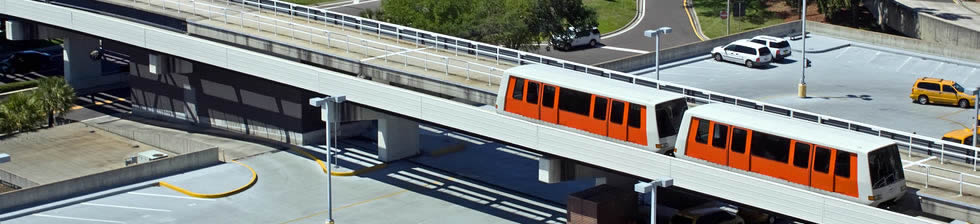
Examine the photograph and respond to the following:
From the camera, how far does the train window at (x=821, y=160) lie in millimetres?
34531

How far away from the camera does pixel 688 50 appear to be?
75.0 metres

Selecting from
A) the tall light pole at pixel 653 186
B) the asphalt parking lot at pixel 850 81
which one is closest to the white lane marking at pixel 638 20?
the asphalt parking lot at pixel 850 81

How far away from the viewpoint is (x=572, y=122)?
41062mm

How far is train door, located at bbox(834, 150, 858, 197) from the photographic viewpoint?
33.9m

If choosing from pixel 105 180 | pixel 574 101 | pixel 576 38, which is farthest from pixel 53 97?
pixel 576 38

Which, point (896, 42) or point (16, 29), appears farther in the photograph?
point (896, 42)

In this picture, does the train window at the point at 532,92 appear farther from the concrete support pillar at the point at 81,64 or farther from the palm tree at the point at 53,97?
the concrete support pillar at the point at 81,64

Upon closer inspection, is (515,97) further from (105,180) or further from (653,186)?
(105,180)

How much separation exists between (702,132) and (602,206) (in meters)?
5.94

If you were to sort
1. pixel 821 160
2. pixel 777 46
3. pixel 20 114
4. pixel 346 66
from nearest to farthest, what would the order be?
pixel 821 160
pixel 346 66
pixel 20 114
pixel 777 46

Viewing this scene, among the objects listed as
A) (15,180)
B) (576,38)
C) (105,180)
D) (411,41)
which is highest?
(411,41)

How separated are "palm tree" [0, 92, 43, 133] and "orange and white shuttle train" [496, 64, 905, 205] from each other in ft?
94.9

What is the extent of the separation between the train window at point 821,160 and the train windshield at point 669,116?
533 centimetres

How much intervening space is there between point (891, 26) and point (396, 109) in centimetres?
4753
